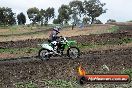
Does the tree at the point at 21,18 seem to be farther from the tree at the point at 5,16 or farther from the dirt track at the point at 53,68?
the dirt track at the point at 53,68

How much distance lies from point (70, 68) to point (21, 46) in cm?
1403

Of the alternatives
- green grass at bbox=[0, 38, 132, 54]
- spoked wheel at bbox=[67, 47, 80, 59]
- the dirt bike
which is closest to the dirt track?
the dirt bike

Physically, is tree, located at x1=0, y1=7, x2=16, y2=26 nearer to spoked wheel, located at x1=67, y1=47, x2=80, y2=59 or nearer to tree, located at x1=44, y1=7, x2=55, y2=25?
tree, located at x1=44, y1=7, x2=55, y2=25

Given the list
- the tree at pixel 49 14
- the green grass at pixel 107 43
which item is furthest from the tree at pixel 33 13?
the green grass at pixel 107 43

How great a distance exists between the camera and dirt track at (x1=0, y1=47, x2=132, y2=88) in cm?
1927

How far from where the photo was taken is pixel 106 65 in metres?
21.9

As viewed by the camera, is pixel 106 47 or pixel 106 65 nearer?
pixel 106 65

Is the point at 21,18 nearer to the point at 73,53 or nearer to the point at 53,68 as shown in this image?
the point at 73,53

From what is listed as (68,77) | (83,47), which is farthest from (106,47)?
(68,77)

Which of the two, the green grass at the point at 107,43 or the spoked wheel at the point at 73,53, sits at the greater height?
the spoked wheel at the point at 73,53

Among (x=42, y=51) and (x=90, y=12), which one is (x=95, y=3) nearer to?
(x=90, y=12)

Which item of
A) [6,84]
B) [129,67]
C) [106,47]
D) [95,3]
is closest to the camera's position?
[6,84]

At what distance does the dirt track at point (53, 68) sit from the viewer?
19.3 m

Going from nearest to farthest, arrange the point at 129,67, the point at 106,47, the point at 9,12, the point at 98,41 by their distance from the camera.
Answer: the point at 129,67 < the point at 106,47 < the point at 98,41 < the point at 9,12
